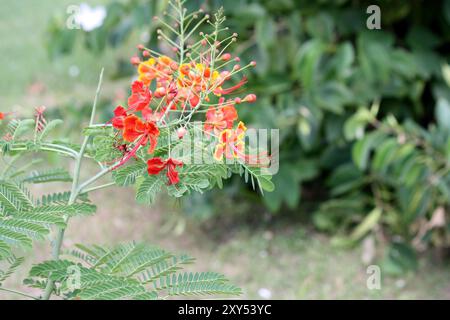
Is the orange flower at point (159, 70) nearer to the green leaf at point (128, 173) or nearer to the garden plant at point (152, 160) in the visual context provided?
the garden plant at point (152, 160)

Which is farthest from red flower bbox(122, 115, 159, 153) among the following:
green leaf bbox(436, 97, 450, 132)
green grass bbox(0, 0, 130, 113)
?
green grass bbox(0, 0, 130, 113)

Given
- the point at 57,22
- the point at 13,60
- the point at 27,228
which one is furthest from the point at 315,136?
the point at 13,60

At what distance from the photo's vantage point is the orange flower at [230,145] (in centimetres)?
145

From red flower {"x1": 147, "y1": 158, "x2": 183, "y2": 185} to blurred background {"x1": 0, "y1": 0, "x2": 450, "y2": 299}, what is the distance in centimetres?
218

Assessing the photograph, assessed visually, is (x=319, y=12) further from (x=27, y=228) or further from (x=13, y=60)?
(x=13, y=60)

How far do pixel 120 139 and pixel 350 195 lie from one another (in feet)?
8.93

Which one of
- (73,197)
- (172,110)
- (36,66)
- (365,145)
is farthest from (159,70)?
(36,66)

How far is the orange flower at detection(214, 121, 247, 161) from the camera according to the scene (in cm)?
145

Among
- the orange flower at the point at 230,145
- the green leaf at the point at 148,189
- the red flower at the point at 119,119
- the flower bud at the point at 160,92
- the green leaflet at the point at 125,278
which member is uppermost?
the flower bud at the point at 160,92

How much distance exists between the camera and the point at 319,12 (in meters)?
3.80

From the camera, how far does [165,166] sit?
1.46 metres

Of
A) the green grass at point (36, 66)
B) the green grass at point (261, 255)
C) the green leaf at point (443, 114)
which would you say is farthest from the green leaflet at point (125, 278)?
the green grass at point (36, 66)

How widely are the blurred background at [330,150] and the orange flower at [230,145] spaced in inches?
82.9

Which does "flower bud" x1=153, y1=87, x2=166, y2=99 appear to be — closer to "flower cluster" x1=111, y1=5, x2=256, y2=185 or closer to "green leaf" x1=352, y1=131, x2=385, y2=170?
"flower cluster" x1=111, y1=5, x2=256, y2=185
